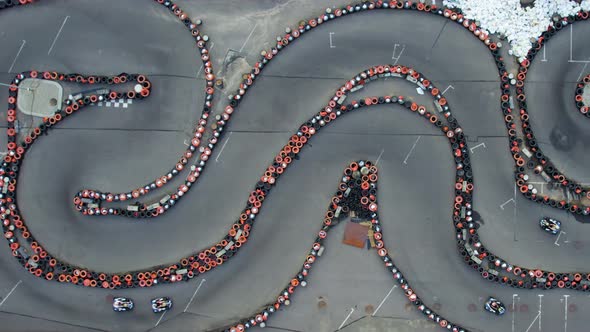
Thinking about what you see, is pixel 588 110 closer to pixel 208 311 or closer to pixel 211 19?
pixel 211 19

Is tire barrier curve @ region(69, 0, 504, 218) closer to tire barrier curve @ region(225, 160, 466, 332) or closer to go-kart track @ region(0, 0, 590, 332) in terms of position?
go-kart track @ region(0, 0, 590, 332)

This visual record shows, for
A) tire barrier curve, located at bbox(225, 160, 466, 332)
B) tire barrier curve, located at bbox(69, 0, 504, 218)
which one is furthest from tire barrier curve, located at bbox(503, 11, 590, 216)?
tire barrier curve, located at bbox(225, 160, 466, 332)

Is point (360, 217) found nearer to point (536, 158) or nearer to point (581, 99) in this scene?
point (536, 158)

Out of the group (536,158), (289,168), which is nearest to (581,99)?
(536,158)

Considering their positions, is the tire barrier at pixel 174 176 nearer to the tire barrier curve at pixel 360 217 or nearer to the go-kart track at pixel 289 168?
the go-kart track at pixel 289 168

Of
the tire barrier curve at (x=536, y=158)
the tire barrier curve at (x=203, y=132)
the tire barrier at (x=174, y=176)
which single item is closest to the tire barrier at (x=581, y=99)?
the tire barrier curve at (x=536, y=158)

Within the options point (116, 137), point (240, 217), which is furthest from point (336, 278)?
point (116, 137)

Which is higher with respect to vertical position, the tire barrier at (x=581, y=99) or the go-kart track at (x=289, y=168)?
the tire barrier at (x=581, y=99)
